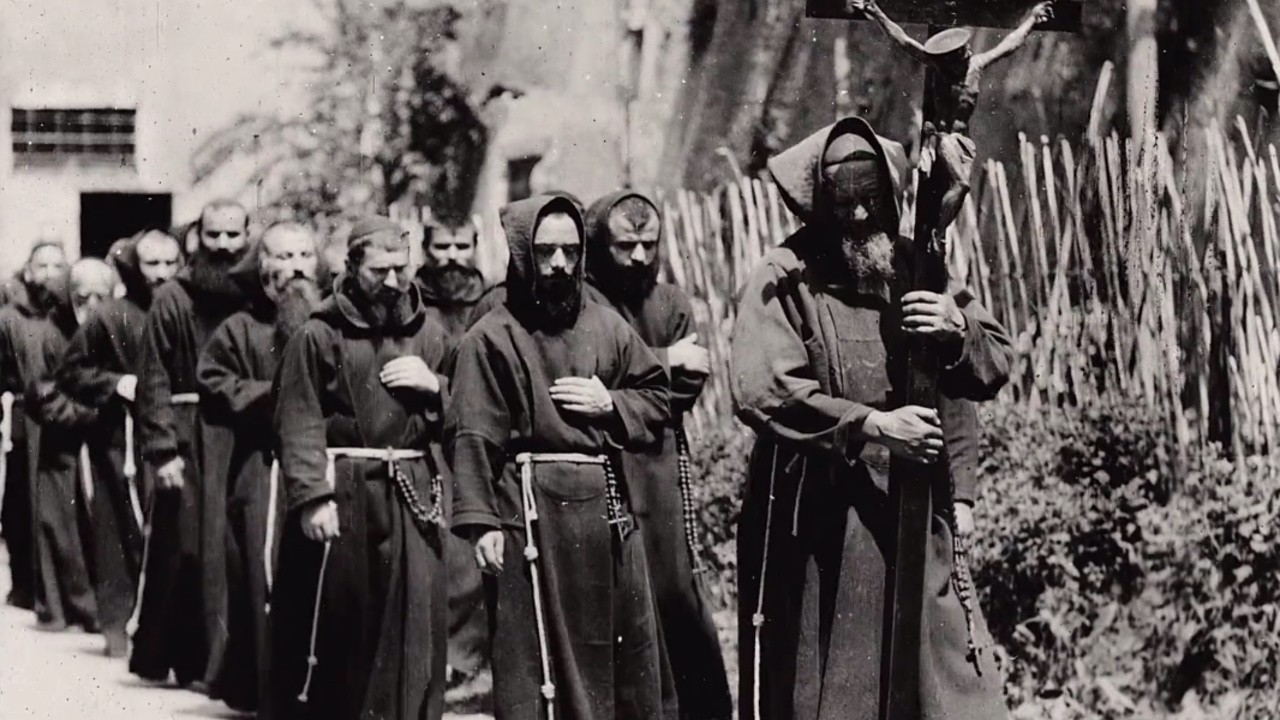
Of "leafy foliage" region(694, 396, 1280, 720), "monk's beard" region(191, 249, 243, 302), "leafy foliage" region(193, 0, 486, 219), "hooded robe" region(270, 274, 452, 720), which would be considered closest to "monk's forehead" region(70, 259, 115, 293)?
"monk's beard" region(191, 249, 243, 302)

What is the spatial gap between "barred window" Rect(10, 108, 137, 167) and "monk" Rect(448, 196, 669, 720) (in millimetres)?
15405

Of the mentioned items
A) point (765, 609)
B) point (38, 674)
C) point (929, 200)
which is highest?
point (929, 200)

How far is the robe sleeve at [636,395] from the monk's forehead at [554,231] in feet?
1.48

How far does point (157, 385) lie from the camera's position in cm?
1365

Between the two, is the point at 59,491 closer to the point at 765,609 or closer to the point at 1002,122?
the point at 1002,122

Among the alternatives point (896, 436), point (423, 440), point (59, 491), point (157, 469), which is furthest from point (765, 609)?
point (59, 491)

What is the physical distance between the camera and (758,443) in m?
8.79

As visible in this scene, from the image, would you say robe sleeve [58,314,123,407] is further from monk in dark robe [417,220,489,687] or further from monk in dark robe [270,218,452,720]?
monk in dark robe [270,218,452,720]

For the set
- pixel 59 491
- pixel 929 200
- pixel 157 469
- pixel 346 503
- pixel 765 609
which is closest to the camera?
pixel 929 200

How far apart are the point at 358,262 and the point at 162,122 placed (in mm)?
14199

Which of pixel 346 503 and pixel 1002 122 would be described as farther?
pixel 1002 122

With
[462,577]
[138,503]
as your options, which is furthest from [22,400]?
[462,577]

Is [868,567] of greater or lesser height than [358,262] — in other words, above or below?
below

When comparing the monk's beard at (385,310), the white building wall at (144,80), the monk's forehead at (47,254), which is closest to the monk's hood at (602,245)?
the monk's beard at (385,310)
